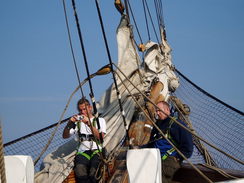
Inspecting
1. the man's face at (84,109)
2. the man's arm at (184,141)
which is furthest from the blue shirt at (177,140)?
the man's face at (84,109)

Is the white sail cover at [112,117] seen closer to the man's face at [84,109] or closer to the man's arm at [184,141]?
the man's face at [84,109]

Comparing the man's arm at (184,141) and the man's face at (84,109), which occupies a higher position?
the man's face at (84,109)

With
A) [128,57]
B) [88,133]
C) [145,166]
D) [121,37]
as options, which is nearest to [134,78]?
[128,57]

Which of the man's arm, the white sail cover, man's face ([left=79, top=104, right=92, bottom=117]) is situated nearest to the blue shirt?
the man's arm

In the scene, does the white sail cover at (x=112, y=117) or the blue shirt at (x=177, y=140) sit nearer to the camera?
the blue shirt at (x=177, y=140)

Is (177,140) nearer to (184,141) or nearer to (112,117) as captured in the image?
(184,141)

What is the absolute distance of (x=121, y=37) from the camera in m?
6.27

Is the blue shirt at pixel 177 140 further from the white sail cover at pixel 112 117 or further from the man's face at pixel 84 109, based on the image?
the white sail cover at pixel 112 117

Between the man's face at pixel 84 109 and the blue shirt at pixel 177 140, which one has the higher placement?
the man's face at pixel 84 109

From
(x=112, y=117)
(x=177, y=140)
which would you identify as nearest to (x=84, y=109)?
(x=177, y=140)

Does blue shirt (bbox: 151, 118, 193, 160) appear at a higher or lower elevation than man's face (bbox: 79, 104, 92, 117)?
lower

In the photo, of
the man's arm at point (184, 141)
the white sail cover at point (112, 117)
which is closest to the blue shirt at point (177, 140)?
the man's arm at point (184, 141)

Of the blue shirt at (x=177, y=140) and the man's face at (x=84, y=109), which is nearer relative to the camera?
the blue shirt at (x=177, y=140)

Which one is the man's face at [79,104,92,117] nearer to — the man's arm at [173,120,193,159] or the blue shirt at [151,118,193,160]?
the blue shirt at [151,118,193,160]
